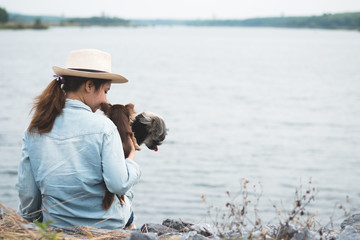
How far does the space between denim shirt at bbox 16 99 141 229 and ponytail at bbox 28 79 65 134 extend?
0.04 m

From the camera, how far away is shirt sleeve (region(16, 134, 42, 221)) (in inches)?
122

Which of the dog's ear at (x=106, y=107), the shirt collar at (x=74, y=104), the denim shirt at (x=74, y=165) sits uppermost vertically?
the shirt collar at (x=74, y=104)

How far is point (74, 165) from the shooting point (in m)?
3.02

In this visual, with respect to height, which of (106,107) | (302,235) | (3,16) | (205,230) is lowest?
(3,16)

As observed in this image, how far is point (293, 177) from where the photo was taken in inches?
532

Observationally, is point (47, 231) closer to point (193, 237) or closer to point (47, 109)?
point (47, 109)

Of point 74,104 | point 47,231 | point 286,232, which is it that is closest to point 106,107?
point 74,104

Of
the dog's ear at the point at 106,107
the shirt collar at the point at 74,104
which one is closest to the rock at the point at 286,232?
the dog's ear at the point at 106,107

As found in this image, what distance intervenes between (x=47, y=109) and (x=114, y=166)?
0.56 metres

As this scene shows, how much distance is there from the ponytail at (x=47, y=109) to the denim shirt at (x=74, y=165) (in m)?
0.04

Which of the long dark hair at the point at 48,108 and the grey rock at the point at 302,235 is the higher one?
the long dark hair at the point at 48,108

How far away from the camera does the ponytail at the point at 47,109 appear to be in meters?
2.98

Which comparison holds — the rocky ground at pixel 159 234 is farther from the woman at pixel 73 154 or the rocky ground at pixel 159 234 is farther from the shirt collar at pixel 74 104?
the shirt collar at pixel 74 104

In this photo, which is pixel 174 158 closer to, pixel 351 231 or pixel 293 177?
pixel 293 177
